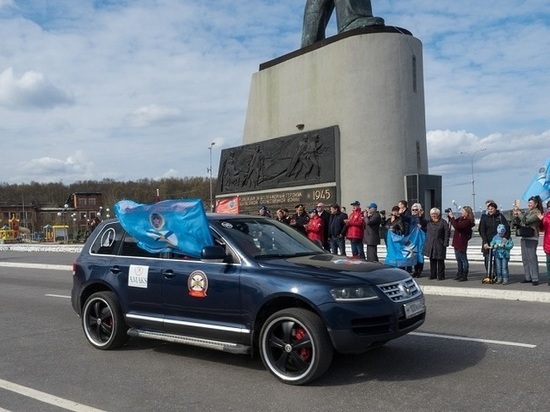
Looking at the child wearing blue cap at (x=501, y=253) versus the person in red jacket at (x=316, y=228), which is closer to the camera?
the child wearing blue cap at (x=501, y=253)

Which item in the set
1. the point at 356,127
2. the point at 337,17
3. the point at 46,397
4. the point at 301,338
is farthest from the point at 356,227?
the point at 337,17

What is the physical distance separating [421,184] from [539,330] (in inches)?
563

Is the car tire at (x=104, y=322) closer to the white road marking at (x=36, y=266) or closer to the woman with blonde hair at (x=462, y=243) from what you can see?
the woman with blonde hair at (x=462, y=243)

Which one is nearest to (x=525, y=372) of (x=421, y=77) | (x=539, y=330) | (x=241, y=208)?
(x=539, y=330)

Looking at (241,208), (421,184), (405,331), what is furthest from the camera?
(241,208)

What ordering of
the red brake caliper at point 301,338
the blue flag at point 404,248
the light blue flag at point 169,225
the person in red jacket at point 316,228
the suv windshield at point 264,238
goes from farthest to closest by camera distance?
the person in red jacket at point 316,228 < the blue flag at point 404,248 < the light blue flag at point 169,225 < the suv windshield at point 264,238 < the red brake caliper at point 301,338

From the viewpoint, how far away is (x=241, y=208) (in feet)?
86.4

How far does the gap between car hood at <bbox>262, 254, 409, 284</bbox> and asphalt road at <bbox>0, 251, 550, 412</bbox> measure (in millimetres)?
952

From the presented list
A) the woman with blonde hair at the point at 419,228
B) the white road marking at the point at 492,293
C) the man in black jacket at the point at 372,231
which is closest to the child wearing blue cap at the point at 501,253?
the white road marking at the point at 492,293

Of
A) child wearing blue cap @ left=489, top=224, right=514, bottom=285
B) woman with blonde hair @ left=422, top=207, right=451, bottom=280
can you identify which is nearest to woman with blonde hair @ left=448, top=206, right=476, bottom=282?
woman with blonde hair @ left=422, top=207, right=451, bottom=280

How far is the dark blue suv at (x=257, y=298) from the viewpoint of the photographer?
207 inches

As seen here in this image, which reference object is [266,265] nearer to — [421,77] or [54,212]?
[421,77]

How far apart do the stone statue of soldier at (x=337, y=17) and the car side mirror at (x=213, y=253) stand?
757 inches

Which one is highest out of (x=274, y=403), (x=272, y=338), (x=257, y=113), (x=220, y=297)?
(x=257, y=113)
